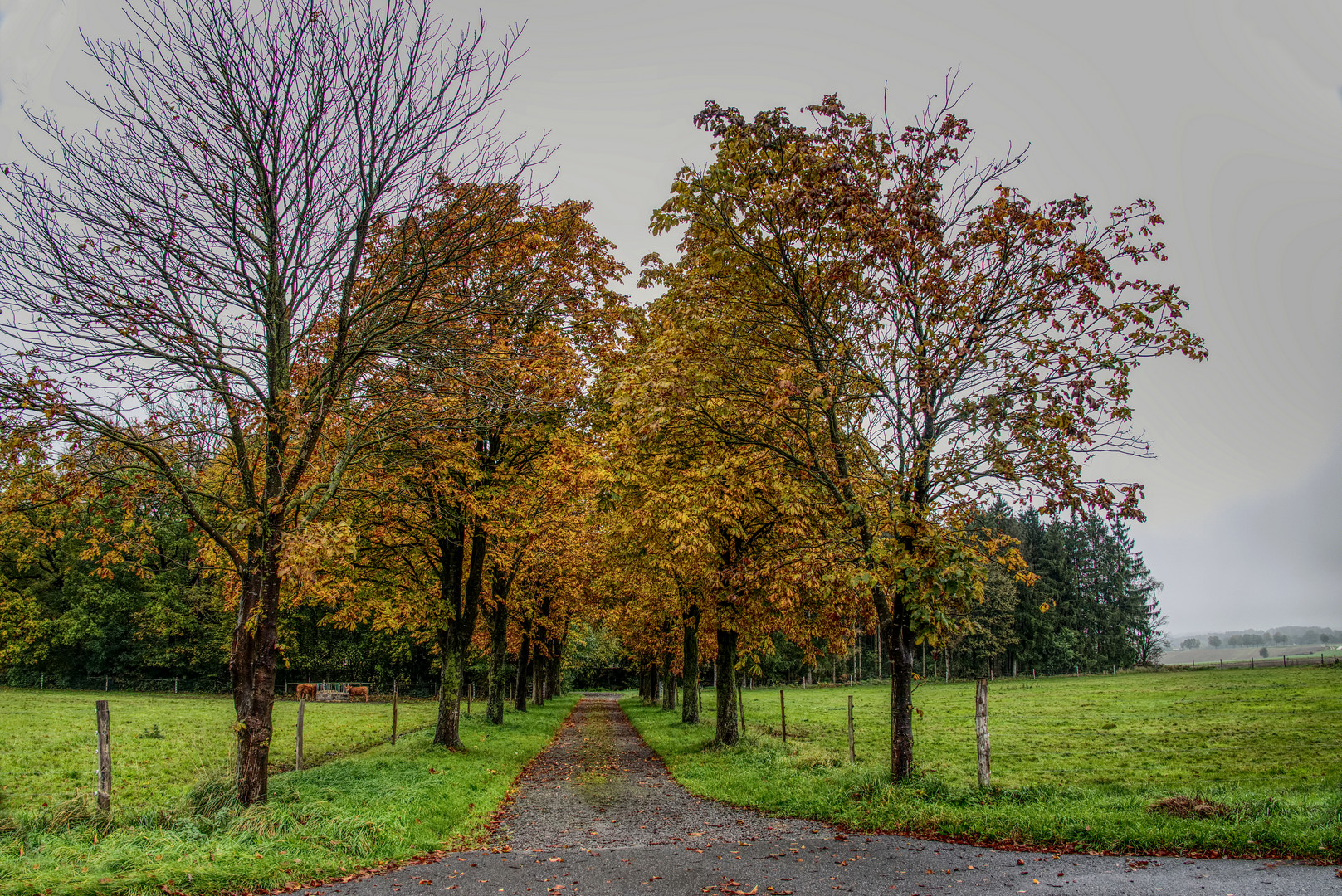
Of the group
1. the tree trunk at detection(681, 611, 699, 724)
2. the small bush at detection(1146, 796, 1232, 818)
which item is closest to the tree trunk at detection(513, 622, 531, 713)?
the tree trunk at detection(681, 611, 699, 724)

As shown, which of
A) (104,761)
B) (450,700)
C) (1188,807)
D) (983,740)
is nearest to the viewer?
(1188,807)

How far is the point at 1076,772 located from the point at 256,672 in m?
17.3

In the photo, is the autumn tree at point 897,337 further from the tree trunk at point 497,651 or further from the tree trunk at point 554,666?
the tree trunk at point 554,666

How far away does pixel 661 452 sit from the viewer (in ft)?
51.9

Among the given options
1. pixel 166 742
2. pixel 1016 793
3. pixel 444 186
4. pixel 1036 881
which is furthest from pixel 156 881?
pixel 166 742

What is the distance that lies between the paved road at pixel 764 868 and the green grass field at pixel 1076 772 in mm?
672

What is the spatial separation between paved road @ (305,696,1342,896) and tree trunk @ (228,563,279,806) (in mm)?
2963

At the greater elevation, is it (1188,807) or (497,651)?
(1188,807)

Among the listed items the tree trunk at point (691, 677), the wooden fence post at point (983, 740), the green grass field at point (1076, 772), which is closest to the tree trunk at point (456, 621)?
the green grass field at point (1076, 772)

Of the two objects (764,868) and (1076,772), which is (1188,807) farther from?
(1076,772)

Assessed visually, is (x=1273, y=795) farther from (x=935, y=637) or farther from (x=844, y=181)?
(x=844, y=181)

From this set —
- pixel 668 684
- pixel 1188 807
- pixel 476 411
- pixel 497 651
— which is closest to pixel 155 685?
pixel 668 684

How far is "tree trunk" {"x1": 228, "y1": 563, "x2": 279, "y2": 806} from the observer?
9273mm

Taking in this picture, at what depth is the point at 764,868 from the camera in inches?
307
